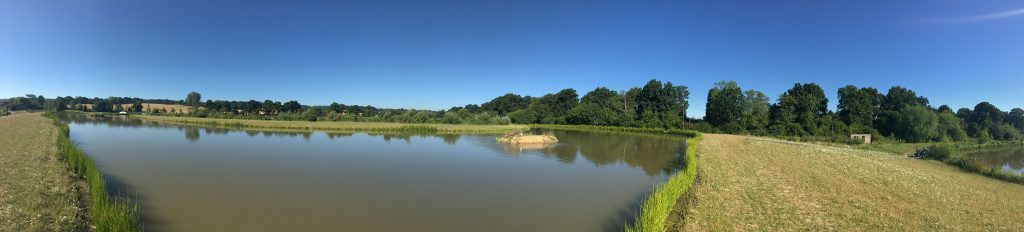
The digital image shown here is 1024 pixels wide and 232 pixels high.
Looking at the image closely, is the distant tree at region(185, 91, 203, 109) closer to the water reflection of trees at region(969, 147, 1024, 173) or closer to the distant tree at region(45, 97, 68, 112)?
the distant tree at region(45, 97, 68, 112)

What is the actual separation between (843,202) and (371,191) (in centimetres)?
1143

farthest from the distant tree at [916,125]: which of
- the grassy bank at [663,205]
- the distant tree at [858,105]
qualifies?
the grassy bank at [663,205]

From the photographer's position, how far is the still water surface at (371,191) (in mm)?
8008

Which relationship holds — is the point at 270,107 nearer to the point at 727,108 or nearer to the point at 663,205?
the point at 727,108

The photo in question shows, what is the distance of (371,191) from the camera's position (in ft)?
35.8

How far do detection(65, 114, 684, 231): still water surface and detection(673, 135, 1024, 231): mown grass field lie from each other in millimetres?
1940

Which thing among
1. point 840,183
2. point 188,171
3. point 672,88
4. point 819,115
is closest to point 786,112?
point 819,115

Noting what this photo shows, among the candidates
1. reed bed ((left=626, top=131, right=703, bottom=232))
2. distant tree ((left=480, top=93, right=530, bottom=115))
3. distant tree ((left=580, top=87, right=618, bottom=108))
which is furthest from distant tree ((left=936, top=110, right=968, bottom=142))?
distant tree ((left=480, top=93, right=530, bottom=115))

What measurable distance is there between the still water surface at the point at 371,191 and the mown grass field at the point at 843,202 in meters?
1.94

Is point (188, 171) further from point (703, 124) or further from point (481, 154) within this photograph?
point (703, 124)

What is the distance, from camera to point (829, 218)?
313 inches

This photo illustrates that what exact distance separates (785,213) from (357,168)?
519 inches

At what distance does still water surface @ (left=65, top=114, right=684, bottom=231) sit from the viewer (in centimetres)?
801

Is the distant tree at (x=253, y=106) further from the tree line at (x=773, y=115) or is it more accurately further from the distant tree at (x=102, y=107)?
the distant tree at (x=102, y=107)
